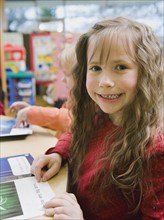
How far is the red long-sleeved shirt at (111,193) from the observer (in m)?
0.54

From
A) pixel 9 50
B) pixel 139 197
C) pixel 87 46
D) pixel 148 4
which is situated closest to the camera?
pixel 139 197

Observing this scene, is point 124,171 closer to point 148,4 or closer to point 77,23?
point 148,4

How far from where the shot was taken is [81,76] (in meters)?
0.78

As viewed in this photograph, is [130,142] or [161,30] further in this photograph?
[161,30]

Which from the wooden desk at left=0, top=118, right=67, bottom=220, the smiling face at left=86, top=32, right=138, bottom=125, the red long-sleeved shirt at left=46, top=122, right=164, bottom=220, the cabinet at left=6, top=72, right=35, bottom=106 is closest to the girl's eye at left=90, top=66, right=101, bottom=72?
the smiling face at left=86, top=32, right=138, bottom=125

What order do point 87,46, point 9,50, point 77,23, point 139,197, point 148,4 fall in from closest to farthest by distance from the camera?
point 139,197 → point 87,46 → point 9,50 → point 148,4 → point 77,23

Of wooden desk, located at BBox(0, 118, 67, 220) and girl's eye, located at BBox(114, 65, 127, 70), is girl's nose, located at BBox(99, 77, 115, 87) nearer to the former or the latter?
girl's eye, located at BBox(114, 65, 127, 70)

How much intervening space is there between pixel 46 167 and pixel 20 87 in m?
2.35

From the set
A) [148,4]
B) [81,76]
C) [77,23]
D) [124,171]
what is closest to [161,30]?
[148,4]

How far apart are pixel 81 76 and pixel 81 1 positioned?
497cm

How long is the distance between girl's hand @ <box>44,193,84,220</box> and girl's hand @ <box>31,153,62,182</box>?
0.12 meters

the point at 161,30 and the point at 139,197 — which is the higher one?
the point at 161,30

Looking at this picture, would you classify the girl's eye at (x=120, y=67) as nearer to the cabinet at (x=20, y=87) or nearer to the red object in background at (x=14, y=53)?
the cabinet at (x=20, y=87)

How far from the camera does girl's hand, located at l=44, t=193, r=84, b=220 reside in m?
0.49
